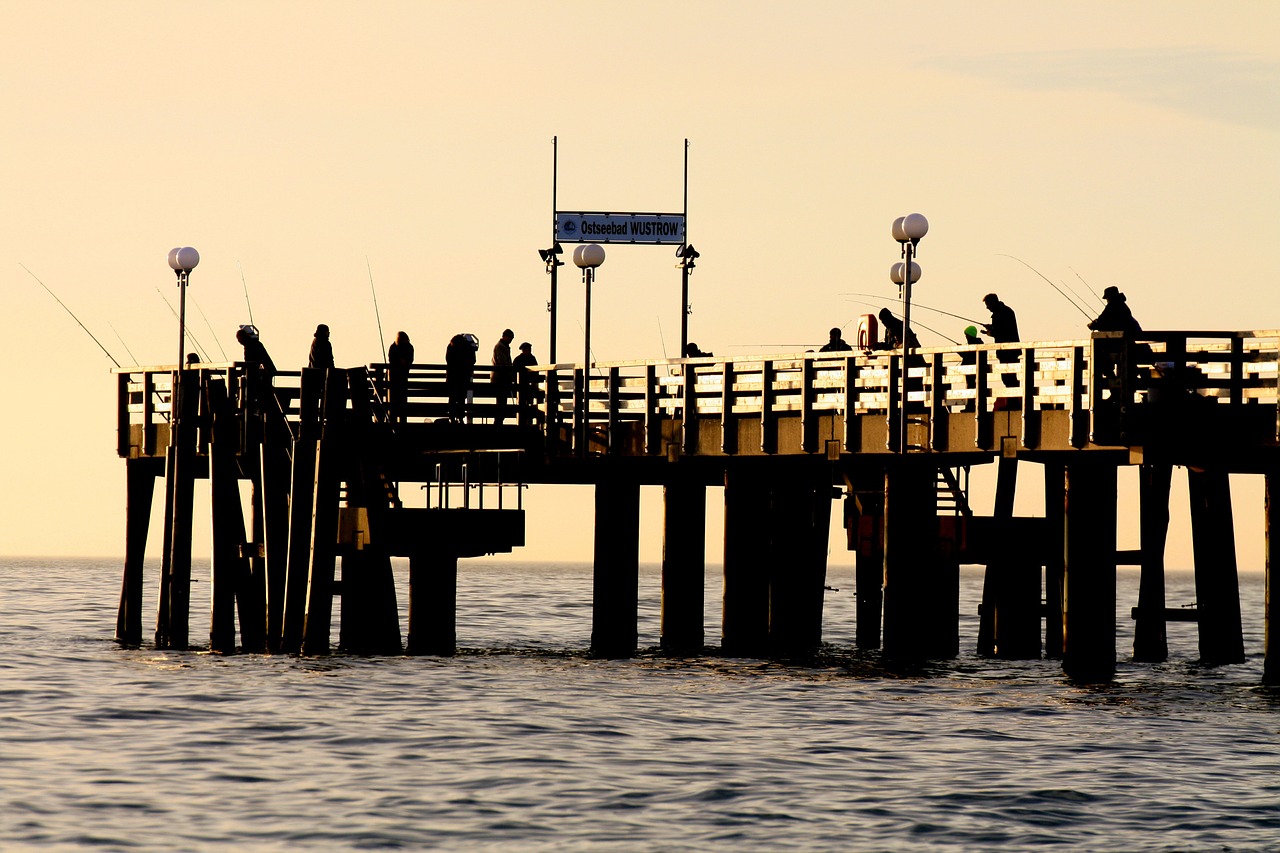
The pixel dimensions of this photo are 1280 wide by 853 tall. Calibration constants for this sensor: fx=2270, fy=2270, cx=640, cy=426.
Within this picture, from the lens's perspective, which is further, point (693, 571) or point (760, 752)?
point (693, 571)

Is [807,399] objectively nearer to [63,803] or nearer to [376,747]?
[376,747]

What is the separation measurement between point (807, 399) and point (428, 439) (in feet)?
18.8

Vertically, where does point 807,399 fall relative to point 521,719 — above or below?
above

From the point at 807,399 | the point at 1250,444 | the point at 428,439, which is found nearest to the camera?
the point at 1250,444

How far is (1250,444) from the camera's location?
982 inches

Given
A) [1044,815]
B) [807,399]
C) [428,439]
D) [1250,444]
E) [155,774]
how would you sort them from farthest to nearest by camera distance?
[428,439] → [807,399] → [1250,444] → [155,774] → [1044,815]

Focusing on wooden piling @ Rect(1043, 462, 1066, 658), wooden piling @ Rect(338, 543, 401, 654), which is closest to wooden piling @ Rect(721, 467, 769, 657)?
wooden piling @ Rect(1043, 462, 1066, 658)

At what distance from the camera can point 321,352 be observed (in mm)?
31875

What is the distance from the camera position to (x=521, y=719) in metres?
25.0

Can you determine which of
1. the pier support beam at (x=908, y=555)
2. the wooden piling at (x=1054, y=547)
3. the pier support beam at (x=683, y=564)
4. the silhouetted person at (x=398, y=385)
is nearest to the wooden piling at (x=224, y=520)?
the silhouetted person at (x=398, y=385)

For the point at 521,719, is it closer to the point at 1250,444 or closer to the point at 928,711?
the point at 928,711

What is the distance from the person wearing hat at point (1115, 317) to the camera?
26.1 metres

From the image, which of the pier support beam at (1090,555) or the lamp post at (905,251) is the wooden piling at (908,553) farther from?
the pier support beam at (1090,555)

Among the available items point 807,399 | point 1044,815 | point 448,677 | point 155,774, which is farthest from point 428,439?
point 1044,815
